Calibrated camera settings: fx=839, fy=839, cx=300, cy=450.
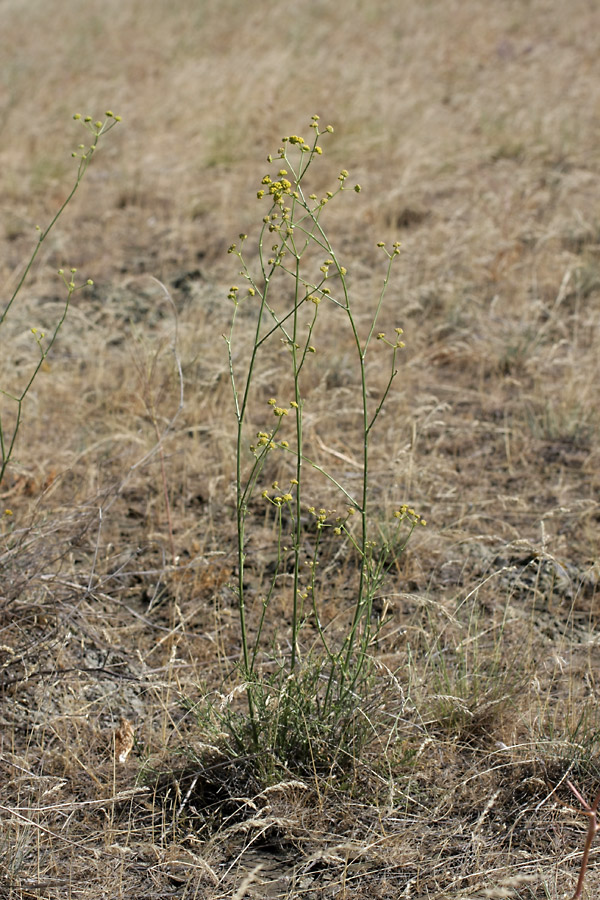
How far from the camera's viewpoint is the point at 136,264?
5.39 meters

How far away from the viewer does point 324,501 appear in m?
3.26

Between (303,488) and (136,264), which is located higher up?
(136,264)

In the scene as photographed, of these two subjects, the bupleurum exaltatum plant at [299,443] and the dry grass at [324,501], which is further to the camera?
the dry grass at [324,501]

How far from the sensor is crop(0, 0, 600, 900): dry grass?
1.96 meters

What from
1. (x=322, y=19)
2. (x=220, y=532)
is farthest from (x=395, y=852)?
(x=322, y=19)

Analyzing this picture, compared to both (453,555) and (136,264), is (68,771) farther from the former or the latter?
(136,264)

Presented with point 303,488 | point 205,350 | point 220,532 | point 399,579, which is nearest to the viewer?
point 399,579

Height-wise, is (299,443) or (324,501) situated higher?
(299,443)

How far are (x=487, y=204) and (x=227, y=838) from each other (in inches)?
184

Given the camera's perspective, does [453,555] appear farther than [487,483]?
No

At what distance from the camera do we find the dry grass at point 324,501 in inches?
77.2

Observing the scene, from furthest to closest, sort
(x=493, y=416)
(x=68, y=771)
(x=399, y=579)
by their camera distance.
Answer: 1. (x=493, y=416)
2. (x=399, y=579)
3. (x=68, y=771)

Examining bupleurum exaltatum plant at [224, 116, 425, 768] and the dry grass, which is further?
the dry grass

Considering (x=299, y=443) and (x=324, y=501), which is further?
(x=324, y=501)
